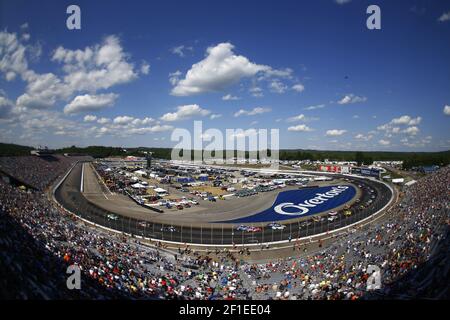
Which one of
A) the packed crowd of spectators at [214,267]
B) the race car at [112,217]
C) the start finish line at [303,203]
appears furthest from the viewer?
the start finish line at [303,203]

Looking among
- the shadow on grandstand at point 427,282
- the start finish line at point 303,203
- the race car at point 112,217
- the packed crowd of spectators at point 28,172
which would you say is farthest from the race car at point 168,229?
the packed crowd of spectators at point 28,172

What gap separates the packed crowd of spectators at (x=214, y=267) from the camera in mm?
11250

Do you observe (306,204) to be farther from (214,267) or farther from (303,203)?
(214,267)

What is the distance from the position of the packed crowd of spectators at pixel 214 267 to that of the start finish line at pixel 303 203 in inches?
512

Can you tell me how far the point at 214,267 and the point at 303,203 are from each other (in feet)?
90.8

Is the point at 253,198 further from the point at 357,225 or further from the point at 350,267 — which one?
the point at 350,267

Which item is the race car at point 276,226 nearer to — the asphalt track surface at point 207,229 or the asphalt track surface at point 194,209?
the asphalt track surface at point 207,229

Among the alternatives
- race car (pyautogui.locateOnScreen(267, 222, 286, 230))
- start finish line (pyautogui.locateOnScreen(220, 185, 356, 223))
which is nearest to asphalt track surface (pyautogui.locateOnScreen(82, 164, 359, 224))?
start finish line (pyautogui.locateOnScreen(220, 185, 356, 223))

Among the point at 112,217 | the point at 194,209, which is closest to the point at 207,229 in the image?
the point at 194,209

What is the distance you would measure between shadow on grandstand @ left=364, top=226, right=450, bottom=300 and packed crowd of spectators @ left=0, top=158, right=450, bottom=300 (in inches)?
1.5

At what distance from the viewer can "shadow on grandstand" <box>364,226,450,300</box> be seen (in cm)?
1052

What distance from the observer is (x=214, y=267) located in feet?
65.8
